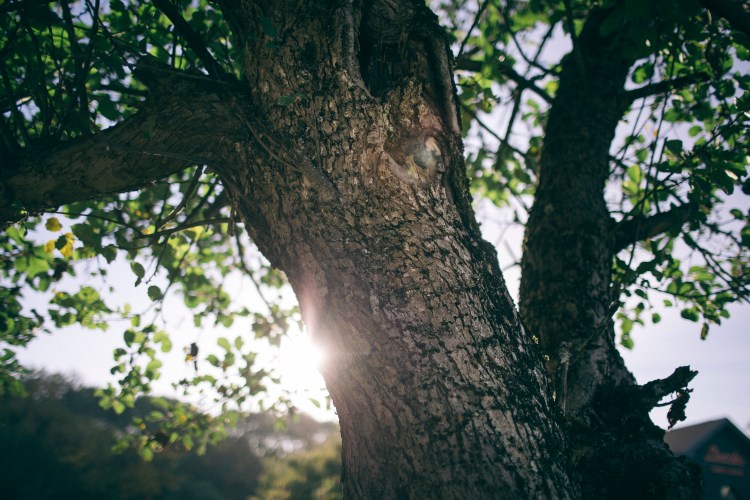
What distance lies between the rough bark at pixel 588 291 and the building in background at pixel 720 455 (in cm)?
1727

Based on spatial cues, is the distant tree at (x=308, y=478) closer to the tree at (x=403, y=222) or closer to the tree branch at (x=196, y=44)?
the tree at (x=403, y=222)

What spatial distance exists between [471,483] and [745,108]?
249 centimetres

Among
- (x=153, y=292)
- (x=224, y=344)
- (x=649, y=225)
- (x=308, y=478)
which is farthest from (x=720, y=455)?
(x=153, y=292)

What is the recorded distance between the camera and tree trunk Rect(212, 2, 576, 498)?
0.96 meters

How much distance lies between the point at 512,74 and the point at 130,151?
10.1ft

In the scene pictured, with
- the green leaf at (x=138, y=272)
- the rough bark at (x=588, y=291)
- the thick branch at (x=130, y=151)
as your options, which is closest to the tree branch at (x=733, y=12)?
the rough bark at (x=588, y=291)

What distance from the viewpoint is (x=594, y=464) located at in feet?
4.50

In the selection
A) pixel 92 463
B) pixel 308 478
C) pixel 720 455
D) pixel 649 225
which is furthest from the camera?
pixel 720 455

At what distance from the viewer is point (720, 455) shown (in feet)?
47.9

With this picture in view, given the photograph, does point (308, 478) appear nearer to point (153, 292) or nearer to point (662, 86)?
point (153, 292)

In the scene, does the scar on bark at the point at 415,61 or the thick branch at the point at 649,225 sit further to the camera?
the thick branch at the point at 649,225

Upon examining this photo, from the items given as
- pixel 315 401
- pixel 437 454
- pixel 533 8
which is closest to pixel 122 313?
pixel 315 401

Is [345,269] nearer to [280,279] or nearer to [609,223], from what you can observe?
[609,223]

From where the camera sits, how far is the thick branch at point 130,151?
5.06 ft
